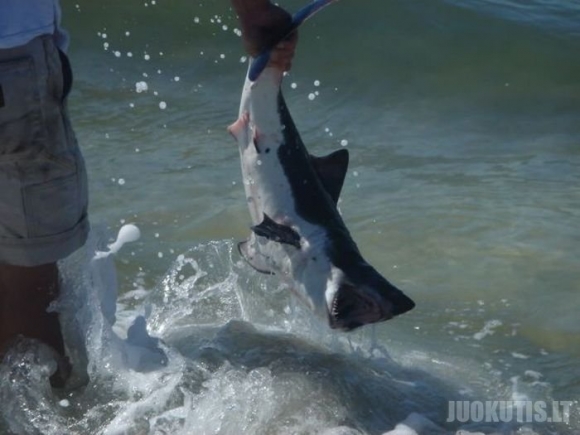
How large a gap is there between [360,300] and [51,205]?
1016 millimetres

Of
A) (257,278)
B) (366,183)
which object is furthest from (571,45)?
(257,278)

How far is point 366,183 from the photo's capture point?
6.30 metres

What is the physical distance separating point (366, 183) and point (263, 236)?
8.65ft

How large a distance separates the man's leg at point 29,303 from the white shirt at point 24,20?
29.1 inches

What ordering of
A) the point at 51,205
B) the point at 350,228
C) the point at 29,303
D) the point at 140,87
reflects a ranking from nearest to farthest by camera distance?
1. the point at 51,205
2. the point at 29,303
3. the point at 350,228
4. the point at 140,87

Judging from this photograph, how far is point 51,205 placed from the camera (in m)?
A: 3.83

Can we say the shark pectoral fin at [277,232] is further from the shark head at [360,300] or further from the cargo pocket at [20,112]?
the cargo pocket at [20,112]

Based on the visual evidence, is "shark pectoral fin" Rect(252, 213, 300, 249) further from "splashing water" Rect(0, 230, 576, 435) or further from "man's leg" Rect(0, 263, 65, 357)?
"man's leg" Rect(0, 263, 65, 357)

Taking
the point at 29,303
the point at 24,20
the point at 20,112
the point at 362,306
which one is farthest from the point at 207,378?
the point at 24,20

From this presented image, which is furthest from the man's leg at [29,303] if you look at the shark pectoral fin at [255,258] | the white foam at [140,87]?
the white foam at [140,87]

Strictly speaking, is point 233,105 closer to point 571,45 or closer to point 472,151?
point 472,151

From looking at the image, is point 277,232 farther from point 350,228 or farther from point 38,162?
point 350,228

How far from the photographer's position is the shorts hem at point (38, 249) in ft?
12.7

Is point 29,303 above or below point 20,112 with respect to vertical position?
below
